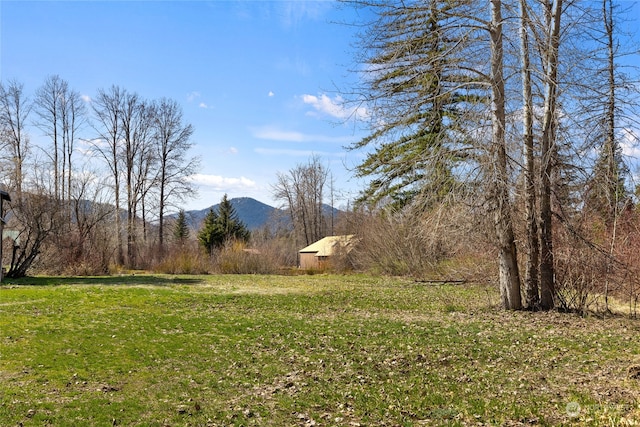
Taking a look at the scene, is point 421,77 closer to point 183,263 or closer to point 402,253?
point 402,253

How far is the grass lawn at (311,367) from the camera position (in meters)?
5.13

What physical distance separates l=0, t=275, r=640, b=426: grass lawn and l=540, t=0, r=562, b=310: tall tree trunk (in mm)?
982

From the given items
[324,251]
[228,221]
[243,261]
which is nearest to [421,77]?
[243,261]

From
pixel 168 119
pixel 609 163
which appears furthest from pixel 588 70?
pixel 168 119

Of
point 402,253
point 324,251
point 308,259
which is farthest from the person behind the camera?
point 308,259

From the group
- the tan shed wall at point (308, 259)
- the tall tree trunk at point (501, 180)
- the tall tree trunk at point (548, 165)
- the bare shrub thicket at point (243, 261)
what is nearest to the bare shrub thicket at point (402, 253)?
the tall tree trunk at point (501, 180)

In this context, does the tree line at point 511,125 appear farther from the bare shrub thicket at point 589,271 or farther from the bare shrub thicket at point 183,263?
the bare shrub thicket at point 183,263

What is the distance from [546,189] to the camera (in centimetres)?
1118

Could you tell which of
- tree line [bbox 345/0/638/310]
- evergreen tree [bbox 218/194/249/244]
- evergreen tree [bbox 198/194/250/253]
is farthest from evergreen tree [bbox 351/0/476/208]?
evergreen tree [bbox 218/194/249/244]

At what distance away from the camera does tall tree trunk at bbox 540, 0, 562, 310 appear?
10.7 m

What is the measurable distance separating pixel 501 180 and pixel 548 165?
151 centimetres

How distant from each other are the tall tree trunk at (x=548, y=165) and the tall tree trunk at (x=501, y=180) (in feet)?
2.08

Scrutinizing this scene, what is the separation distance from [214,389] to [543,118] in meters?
9.66

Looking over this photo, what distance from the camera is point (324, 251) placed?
39906 mm
